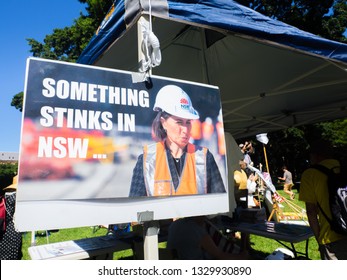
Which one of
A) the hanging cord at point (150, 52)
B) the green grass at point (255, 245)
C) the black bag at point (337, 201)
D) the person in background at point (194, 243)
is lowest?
the green grass at point (255, 245)

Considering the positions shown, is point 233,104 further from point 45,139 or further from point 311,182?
point 45,139

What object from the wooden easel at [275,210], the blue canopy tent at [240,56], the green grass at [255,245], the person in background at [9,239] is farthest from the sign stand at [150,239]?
the wooden easel at [275,210]

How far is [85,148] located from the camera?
1.54 meters

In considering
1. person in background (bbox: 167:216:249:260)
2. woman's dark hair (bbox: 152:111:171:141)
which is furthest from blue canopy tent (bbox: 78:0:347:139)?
person in background (bbox: 167:216:249:260)

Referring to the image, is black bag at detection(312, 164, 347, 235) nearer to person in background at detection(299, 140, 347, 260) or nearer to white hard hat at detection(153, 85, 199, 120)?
person in background at detection(299, 140, 347, 260)

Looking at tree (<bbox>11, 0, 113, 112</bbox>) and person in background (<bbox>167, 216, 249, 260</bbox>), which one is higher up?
tree (<bbox>11, 0, 113, 112</bbox>)

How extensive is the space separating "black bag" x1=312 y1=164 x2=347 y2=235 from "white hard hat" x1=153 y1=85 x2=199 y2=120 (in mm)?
1357

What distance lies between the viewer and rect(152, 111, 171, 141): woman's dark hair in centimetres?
179

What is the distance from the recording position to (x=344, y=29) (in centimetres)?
1590

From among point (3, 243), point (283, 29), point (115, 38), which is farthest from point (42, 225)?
point (3, 243)

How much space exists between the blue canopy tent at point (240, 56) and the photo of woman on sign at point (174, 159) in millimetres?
700

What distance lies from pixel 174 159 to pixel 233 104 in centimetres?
326

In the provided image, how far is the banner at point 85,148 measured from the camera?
1.42 m

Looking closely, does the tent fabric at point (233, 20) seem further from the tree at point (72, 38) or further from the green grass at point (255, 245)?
the tree at point (72, 38)
